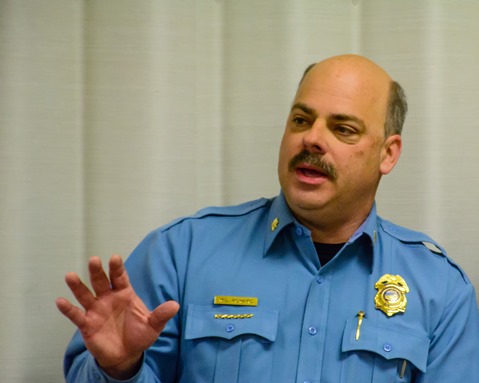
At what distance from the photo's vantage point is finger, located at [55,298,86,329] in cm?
139

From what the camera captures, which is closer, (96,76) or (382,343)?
(382,343)

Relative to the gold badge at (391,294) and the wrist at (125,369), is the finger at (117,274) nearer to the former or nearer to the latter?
the wrist at (125,369)

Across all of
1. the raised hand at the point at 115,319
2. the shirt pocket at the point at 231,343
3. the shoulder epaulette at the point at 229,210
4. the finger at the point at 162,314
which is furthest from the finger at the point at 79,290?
the shoulder epaulette at the point at 229,210

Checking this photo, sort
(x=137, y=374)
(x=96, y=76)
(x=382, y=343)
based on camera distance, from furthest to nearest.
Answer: (x=96, y=76) → (x=382, y=343) → (x=137, y=374)

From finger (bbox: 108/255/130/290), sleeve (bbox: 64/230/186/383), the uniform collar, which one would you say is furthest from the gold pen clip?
finger (bbox: 108/255/130/290)

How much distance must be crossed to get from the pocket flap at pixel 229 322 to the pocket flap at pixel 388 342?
170 mm

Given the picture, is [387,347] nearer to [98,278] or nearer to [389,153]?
[389,153]

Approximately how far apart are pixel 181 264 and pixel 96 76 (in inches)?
23.5

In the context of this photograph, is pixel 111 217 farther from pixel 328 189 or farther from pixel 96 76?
pixel 328 189

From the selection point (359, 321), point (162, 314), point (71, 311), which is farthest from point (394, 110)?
point (71, 311)

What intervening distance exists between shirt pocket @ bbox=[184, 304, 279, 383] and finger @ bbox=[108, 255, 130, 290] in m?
0.32

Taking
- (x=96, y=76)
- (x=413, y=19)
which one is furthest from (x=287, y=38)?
(x=96, y=76)

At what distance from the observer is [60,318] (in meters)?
2.07

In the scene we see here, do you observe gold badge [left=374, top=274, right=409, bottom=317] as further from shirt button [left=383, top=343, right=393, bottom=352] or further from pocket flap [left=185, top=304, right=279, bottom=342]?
pocket flap [left=185, top=304, right=279, bottom=342]
